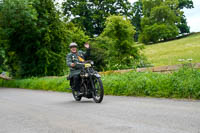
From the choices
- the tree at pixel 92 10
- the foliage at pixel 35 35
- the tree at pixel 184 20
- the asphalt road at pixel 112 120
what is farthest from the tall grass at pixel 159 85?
the tree at pixel 184 20

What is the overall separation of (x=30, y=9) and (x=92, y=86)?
41.5 feet

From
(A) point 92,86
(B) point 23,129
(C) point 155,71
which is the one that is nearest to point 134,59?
(C) point 155,71

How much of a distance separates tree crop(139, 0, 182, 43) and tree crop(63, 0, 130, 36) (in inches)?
379

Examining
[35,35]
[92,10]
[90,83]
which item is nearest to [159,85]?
[90,83]

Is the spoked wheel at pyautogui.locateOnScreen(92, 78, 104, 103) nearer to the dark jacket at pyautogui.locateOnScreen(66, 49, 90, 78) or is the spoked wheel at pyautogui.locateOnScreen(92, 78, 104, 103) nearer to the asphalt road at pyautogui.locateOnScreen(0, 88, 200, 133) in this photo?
the dark jacket at pyautogui.locateOnScreen(66, 49, 90, 78)

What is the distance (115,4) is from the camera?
52750 mm

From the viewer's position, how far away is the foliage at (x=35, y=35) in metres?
20.2

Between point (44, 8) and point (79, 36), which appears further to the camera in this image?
point (79, 36)

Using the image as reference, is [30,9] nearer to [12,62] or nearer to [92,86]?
[12,62]

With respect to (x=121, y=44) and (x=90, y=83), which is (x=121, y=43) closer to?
(x=121, y=44)

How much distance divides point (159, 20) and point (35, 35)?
48.0 meters

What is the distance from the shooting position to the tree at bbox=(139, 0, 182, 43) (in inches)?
2350

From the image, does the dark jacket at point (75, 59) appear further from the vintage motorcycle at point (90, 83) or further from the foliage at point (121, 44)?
the foliage at point (121, 44)

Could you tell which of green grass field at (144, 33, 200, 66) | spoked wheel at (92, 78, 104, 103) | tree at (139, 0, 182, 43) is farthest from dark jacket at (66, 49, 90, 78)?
tree at (139, 0, 182, 43)
